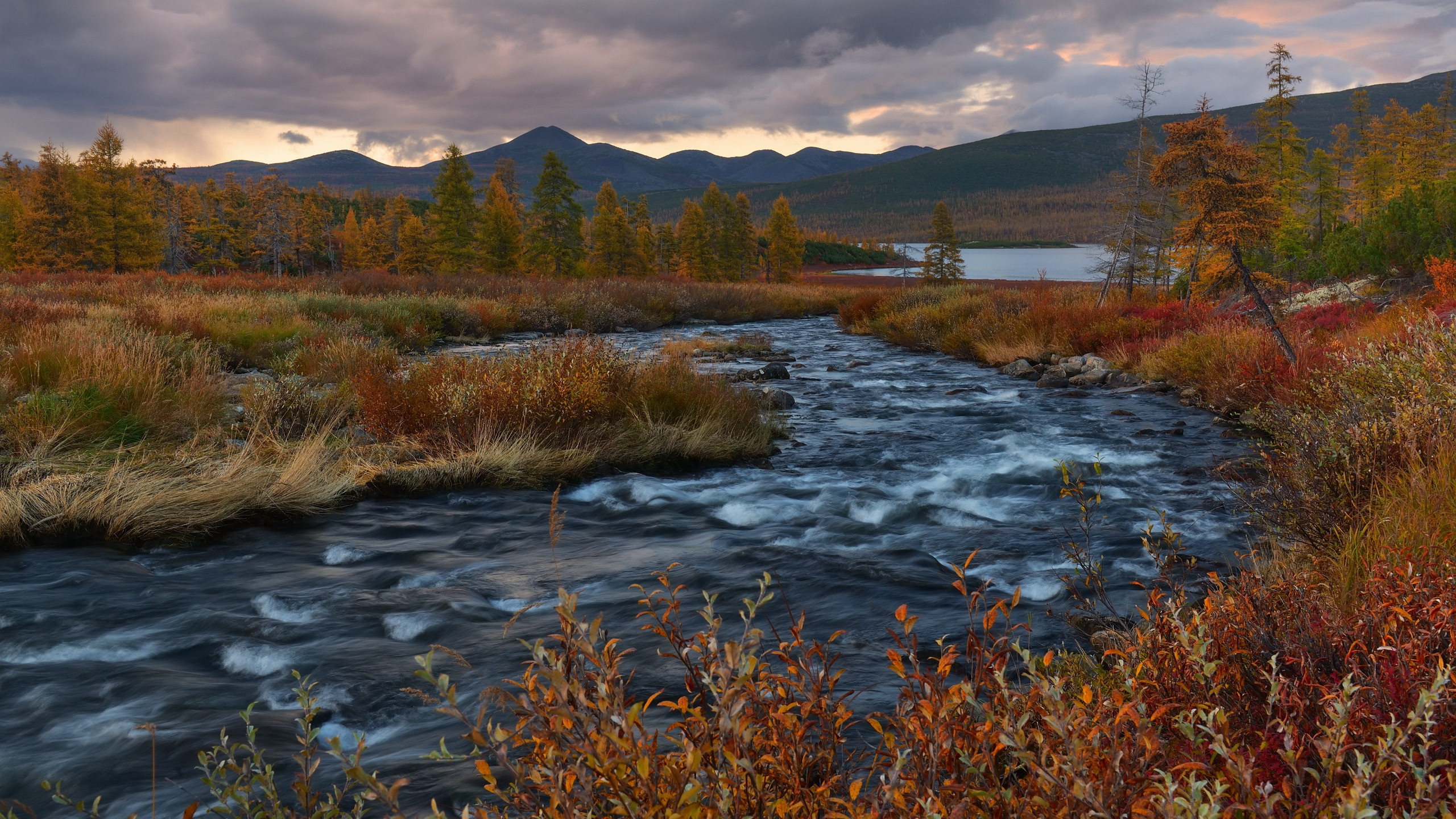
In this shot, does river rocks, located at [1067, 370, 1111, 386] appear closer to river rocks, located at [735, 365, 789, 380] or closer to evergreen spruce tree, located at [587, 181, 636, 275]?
river rocks, located at [735, 365, 789, 380]

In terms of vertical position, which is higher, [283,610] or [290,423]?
[290,423]

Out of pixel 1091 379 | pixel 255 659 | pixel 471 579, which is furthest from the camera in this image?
pixel 1091 379

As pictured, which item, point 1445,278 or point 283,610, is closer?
point 283,610

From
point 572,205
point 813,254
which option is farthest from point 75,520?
point 813,254

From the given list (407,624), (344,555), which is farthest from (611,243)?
(407,624)

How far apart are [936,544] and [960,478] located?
2.20m

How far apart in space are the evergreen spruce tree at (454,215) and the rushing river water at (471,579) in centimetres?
4783

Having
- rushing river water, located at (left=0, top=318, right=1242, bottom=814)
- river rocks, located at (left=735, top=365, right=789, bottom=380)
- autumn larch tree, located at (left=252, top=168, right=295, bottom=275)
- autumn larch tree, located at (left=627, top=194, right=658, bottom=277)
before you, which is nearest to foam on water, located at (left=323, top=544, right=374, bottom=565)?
rushing river water, located at (left=0, top=318, right=1242, bottom=814)

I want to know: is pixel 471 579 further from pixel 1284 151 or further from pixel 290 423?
pixel 1284 151

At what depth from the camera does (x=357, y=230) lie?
77062 mm

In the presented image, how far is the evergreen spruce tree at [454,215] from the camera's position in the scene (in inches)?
2041

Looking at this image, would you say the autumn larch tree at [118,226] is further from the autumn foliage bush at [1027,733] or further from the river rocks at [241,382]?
the autumn foliage bush at [1027,733]

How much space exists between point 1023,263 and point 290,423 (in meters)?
131

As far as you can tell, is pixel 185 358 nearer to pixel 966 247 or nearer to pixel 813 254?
pixel 813 254
